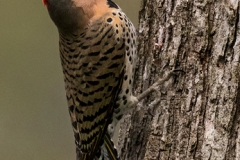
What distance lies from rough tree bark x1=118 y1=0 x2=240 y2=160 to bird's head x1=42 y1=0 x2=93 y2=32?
519 mm

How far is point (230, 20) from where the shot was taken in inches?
125

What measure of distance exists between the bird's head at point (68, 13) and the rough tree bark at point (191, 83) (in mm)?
519

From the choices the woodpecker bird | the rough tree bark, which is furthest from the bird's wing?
the rough tree bark

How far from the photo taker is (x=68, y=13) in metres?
3.75

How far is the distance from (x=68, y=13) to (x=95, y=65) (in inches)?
18.5

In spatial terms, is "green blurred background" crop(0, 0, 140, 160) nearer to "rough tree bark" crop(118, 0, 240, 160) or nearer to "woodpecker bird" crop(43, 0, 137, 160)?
"woodpecker bird" crop(43, 0, 137, 160)

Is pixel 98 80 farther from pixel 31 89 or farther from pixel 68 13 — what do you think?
pixel 31 89

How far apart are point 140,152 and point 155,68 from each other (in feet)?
2.16

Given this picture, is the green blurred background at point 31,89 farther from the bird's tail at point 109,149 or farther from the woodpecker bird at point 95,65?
the bird's tail at point 109,149

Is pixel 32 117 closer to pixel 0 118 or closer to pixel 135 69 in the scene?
pixel 0 118

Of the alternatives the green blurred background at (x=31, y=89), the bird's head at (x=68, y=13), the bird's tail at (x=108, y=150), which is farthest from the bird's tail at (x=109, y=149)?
the green blurred background at (x=31, y=89)

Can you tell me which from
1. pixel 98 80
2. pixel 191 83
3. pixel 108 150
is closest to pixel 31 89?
pixel 108 150

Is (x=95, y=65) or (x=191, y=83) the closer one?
(x=191, y=83)

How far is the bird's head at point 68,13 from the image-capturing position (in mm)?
3717
